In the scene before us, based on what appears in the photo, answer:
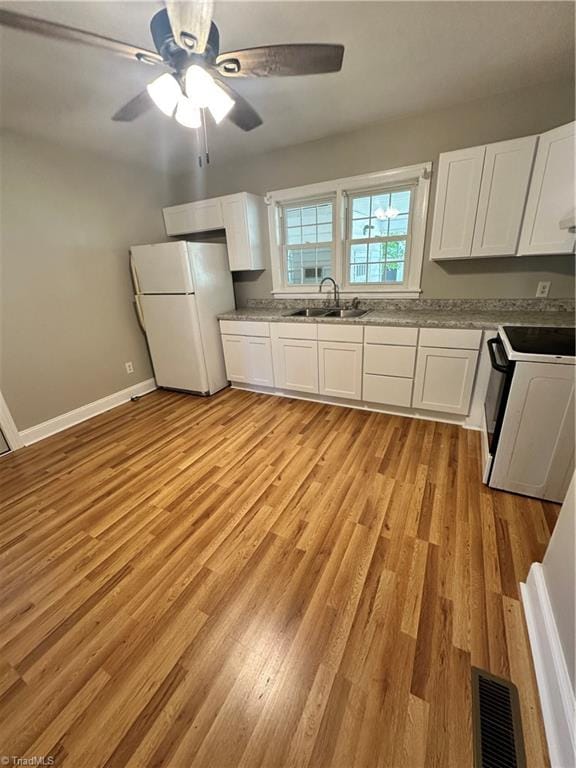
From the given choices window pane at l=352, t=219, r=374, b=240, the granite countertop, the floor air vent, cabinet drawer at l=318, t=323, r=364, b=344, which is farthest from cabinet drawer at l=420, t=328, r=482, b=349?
the floor air vent

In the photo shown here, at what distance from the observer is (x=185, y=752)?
90cm

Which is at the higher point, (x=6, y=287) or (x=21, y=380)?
(x=6, y=287)

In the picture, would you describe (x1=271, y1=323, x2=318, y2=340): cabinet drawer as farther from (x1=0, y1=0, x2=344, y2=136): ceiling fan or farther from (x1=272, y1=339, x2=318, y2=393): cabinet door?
(x1=0, y1=0, x2=344, y2=136): ceiling fan

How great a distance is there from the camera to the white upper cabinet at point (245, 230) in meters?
3.17

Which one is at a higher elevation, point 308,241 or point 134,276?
point 308,241

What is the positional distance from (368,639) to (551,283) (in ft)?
9.28

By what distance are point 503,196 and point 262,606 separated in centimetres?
303

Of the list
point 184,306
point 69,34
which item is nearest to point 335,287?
point 184,306

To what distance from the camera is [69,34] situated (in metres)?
1.12

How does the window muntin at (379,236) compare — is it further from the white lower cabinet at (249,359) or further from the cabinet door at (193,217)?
the cabinet door at (193,217)

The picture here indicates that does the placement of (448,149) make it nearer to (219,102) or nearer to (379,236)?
(379,236)

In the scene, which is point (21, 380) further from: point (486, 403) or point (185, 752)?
point (486, 403)

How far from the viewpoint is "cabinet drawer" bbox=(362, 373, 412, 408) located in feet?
8.70

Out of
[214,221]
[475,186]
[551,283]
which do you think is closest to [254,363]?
[214,221]
